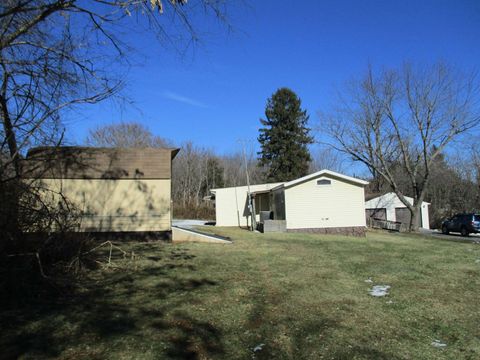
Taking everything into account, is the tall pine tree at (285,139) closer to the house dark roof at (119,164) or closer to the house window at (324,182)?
the house window at (324,182)

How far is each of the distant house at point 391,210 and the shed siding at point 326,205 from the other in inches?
634

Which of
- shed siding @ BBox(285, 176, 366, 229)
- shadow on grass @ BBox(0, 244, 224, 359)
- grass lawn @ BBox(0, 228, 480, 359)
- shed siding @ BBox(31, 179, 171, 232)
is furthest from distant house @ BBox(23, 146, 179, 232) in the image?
shed siding @ BBox(285, 176, 366, 229)

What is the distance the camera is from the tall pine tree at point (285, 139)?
145 feet

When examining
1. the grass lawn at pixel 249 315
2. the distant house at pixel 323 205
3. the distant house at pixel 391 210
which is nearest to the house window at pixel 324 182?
the distant house at pixel 323 205

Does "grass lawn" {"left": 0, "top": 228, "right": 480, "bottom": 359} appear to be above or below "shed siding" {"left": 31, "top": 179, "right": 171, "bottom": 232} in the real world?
below

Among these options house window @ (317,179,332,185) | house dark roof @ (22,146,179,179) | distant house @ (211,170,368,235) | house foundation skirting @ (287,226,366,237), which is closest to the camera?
house dark roof @ (22,146,179,179)

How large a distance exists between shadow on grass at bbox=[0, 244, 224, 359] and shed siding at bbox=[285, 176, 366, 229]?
50.5 ft

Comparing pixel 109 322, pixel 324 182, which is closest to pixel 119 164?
pixel 109 322

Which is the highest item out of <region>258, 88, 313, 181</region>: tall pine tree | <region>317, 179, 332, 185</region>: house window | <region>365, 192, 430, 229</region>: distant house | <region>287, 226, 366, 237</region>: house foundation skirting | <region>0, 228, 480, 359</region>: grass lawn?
<region>258, 88, 313, 181</region>: tall pine tree

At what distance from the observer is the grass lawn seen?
4082mm

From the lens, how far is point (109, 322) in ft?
15.8

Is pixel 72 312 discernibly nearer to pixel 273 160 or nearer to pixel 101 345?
pixel 101 345

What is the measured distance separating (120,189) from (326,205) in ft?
40.0

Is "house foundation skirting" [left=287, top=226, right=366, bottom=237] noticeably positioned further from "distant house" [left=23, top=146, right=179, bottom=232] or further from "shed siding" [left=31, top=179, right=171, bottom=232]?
"distant house" [left=23, top=146, right=179, bottom=232]
